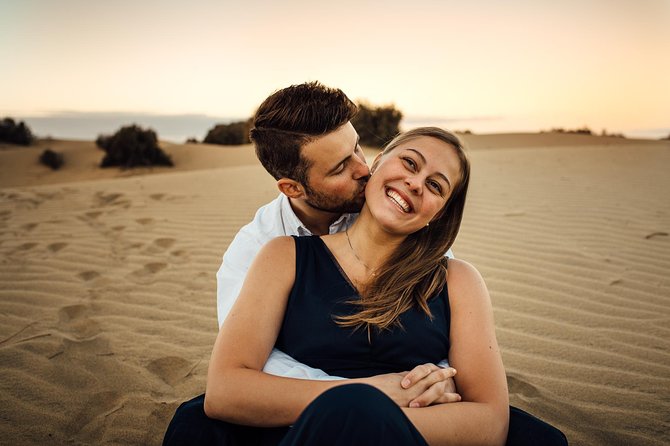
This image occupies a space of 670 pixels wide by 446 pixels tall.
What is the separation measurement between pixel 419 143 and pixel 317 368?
1.04 metres

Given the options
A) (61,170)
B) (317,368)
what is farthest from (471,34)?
(61,170)

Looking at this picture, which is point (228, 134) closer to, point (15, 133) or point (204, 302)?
point (15, 133)

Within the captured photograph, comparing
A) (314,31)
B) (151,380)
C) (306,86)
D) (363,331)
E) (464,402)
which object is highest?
(314,31)

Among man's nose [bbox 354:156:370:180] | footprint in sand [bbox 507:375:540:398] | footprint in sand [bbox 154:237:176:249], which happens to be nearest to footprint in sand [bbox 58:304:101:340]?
footprint in sand [bbox 154:237:176:249]

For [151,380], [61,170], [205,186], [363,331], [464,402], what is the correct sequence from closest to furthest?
[464,402] < [363,331] < [151,380] < [205,186] < [61,170]

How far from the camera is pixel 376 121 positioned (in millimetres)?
18516

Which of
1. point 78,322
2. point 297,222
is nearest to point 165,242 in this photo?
point 78,322

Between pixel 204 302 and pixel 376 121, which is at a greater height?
pixel 376 121

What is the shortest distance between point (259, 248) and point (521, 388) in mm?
1761

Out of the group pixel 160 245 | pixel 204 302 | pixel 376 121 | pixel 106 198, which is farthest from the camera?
pixel 376 121

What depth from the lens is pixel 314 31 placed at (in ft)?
36.1

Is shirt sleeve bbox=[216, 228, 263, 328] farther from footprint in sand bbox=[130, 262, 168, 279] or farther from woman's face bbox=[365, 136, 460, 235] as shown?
footprint in sand bbox=[130, 262, 168, 279]

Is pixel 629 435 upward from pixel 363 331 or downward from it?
downward

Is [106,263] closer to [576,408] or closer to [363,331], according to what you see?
[363,331]
